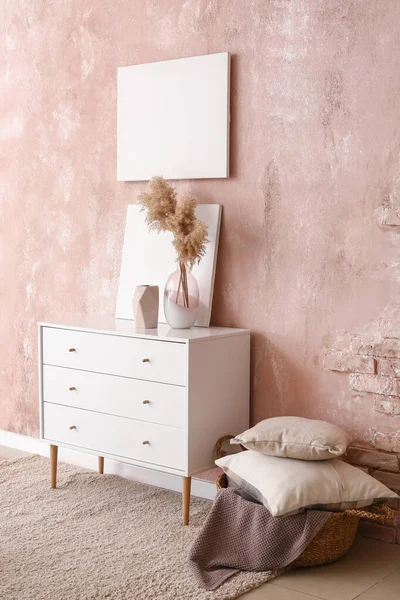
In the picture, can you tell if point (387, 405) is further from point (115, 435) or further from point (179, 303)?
point (115, 435)

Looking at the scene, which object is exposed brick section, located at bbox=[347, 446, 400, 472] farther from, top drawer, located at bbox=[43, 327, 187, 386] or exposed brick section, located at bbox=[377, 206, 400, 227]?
exposed brick section, located at bbox=[377, 206, 400, 227]

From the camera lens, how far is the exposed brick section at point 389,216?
9.44ft

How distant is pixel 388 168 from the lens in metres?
2.89

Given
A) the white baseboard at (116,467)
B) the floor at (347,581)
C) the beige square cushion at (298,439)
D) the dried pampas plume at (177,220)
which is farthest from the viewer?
the white baseboard at (116,467)

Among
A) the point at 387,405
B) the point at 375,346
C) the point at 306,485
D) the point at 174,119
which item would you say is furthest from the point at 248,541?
the point at 174,119

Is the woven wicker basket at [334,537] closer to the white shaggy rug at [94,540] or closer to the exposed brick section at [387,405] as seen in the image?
the white shaggy rug at [94,540]

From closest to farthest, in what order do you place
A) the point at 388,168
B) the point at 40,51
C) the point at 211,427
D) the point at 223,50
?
the point at 388,168
the point at 211,427
the point at 223,50
the point at 40,51

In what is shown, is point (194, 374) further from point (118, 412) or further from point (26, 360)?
point (26, 360)

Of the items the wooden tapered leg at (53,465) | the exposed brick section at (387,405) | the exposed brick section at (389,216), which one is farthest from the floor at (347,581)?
the wooden tapered leg at (53,465)

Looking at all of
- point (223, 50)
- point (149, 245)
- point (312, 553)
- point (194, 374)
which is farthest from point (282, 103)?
point (312, 553)

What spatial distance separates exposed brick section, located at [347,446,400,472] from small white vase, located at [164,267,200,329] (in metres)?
0.83

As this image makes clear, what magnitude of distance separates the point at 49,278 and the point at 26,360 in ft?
1.60

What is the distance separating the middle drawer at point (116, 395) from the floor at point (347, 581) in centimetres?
73

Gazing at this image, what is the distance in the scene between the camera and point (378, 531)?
299 cm
